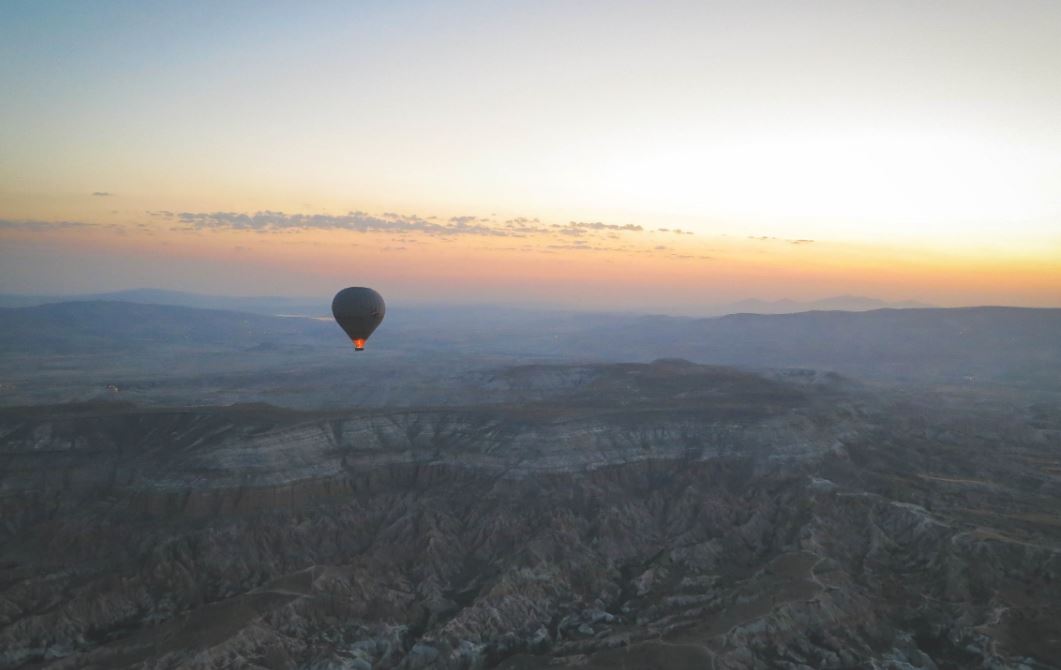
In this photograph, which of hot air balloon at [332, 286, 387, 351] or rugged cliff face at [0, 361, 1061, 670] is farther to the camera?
hot air balloon at [332, 286, 387, 351]

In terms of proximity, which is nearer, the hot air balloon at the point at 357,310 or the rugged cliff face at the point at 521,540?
the rugged cliff face at the point at 521,540

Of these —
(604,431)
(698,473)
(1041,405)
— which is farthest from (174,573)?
(1041,405)

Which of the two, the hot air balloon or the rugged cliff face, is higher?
the hot air balloon

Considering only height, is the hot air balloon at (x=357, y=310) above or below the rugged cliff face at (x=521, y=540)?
above

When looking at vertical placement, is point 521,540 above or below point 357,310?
below
